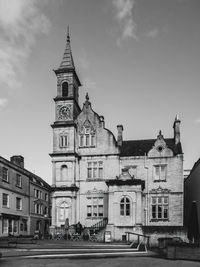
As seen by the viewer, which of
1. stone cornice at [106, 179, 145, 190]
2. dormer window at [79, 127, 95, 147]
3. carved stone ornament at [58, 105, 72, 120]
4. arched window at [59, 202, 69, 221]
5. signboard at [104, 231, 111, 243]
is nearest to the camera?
signboard at [104, 231, 111, 243]

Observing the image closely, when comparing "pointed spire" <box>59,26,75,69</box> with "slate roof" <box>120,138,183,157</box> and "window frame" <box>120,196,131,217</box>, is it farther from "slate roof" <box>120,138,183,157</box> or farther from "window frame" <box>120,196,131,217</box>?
"window frame" <box>120,196,131,217</box>

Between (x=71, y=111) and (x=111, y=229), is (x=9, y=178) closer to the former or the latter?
(x=71, y=111)

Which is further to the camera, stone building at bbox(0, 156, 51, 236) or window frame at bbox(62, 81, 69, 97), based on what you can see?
window frame at bbox(62, 81, 69, 97)

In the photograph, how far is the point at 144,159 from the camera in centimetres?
4550

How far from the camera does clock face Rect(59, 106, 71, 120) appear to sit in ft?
154

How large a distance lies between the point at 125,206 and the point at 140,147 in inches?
385

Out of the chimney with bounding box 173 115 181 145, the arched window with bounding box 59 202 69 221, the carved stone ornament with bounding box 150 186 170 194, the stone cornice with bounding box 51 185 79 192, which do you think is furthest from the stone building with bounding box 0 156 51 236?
the chimney with bounding box 173 115 181 145

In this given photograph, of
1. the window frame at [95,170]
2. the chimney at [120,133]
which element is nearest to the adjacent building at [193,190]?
the chimney at [120,133]

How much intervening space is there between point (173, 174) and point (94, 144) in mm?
10719

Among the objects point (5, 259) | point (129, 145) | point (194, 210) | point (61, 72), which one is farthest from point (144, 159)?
point (5, 259)

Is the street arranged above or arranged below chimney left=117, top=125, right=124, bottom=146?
below

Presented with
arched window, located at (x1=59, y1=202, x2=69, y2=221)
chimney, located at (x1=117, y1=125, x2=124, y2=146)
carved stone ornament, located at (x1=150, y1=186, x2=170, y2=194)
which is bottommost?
arched window, located at (x1=59, y1=202, x2=69, y2=221)

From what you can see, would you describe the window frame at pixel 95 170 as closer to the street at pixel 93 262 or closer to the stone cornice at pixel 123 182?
the stone cornice at pixel 123 182

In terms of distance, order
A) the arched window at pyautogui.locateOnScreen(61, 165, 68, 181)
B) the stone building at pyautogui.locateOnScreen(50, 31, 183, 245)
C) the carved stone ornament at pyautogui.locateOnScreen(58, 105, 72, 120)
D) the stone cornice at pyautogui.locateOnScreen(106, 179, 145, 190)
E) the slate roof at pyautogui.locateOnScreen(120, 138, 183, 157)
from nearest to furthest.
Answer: the stone cornice at pyautogui.locateOnScreen(106, 179, 145, 190), the stone building at pyautogui.locateOnScreen(50, 31, 183, 245), the arched window at pyautogui.locateOnScreen(61, 165, 68, 181), the slate roof at pyautogui.locateOnScreen(120, 138, 183, 157), the carved stone ornament at pyautogui.locateOnScreen(58, 105, 72, 120)
